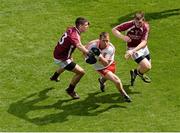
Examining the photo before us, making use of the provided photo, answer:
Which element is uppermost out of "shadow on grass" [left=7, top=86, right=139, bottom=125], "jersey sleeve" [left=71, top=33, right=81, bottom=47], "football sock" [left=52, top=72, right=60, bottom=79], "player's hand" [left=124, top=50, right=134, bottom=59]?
"jersey sleeve" [left=71, top=33, right=81, bottom=47]

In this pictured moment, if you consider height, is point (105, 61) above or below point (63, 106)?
above

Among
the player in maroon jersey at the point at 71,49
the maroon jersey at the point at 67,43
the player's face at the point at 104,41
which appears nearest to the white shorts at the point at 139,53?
the player's face at the point at 104,41

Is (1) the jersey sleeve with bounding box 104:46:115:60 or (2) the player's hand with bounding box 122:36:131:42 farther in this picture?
(2) the player's hand with bounding box 122:36:131:42

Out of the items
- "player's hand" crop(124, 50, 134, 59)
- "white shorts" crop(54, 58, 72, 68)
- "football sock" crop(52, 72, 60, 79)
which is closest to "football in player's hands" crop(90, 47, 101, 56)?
"player's hand" crop(124, 50, 134, 59)

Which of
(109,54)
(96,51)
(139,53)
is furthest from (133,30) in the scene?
(96,51)

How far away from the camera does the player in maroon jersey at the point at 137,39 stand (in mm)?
14445

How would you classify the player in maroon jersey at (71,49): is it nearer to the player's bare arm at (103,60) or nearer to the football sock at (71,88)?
the football sock at (71,88)

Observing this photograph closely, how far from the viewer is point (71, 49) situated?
14180 mm

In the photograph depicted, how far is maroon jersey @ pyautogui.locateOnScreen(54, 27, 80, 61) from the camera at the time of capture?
1374 cm

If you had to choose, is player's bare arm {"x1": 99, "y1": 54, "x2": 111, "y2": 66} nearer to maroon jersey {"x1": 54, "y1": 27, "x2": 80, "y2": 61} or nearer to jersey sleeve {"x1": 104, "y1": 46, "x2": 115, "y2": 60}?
jersey sleeve {"x1": 104, "y1": 46, "x2": 115, "y2": 60}

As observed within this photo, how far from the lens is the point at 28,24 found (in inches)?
752

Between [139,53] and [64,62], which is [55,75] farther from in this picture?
[139,53]

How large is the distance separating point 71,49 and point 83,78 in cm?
165

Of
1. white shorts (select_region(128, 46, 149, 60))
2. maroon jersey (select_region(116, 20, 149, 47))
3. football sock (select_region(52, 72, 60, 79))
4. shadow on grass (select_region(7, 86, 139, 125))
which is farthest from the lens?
football sock (select_region(52, 72, 60, 79))
